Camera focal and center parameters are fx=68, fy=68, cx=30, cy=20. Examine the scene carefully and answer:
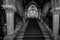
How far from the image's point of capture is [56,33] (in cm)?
374

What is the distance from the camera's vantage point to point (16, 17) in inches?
343

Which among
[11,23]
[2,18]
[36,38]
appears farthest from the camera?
[2,18]

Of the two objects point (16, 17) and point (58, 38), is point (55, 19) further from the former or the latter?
point (16, 17)

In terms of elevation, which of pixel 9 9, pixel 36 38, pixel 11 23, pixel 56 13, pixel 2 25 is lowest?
pixel 36 38

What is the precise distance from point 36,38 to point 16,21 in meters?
5.18

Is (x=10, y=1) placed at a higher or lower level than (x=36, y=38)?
higher

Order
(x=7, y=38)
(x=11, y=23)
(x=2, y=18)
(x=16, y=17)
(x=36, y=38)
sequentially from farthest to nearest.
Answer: (x=16, y=17) < (x=2, y=18) < (x=36, y=38) < (x=11, y=23) < (x=7, y=38)

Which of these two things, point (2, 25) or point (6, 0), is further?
point (2, 25)

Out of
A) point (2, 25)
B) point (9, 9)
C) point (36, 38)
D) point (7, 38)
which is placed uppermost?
point (9, 9)

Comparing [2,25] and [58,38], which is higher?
[2,25]

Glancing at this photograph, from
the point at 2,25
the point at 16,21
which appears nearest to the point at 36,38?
the point at 2,25

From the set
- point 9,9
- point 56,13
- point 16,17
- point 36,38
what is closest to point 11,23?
point 9,9

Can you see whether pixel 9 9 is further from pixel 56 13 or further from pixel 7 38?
pixel 56 13

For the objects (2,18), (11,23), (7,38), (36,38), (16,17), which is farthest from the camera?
(16,17)
